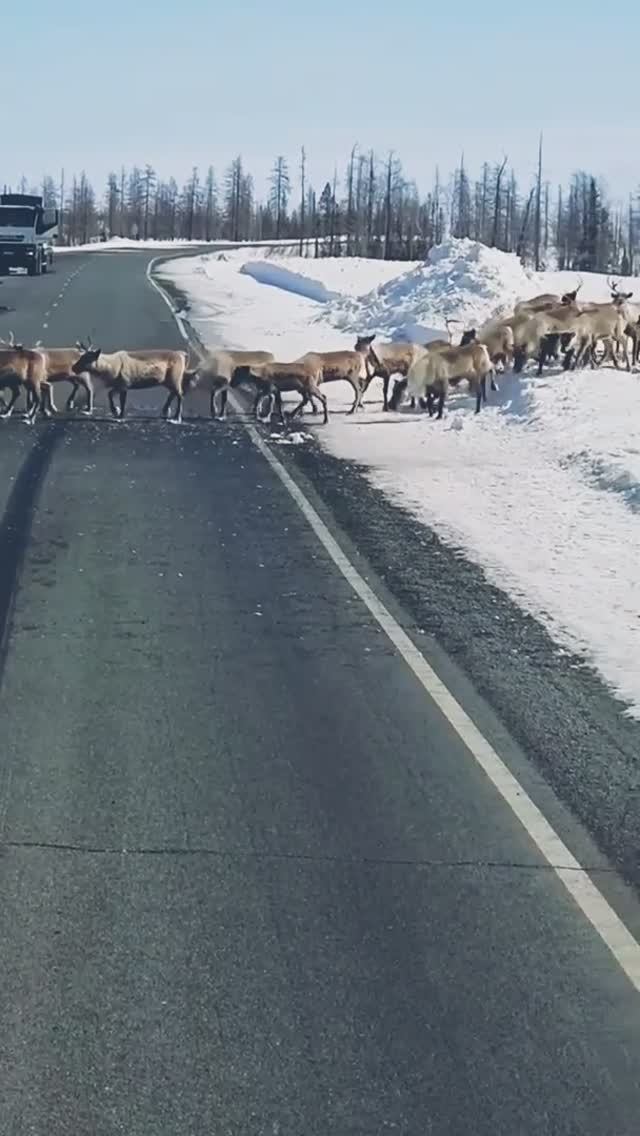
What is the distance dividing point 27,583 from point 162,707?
352cm

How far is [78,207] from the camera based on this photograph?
169 meters

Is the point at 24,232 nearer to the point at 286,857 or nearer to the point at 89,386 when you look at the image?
the point at 89,386

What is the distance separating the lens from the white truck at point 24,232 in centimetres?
6492

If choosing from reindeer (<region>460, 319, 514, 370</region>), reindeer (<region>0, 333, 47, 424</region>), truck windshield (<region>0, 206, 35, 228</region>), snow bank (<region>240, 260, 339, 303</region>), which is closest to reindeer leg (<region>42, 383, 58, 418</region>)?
reindeer (<region>0, 333, 47, 424</region>)

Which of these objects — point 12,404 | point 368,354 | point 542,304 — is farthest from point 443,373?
point 542,304

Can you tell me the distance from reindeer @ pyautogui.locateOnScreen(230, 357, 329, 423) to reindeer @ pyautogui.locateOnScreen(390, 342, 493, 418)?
147 centimetres

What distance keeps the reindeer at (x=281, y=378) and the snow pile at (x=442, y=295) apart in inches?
520

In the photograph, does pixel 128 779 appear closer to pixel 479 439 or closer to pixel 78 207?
pixel 479 439

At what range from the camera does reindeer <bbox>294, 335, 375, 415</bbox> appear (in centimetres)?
2448

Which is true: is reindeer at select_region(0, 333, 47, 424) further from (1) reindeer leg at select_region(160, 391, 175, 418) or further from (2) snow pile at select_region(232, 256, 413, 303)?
(2) snow pile at select_region(232, 256, 413, 303)

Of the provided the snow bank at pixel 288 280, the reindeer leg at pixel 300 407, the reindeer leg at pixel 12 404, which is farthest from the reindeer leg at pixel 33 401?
the snow bank at pixel 288 280

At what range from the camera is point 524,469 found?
19.5 metres

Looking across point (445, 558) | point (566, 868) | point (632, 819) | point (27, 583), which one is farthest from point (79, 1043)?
point (445, 558)

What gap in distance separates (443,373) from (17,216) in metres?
44.1
